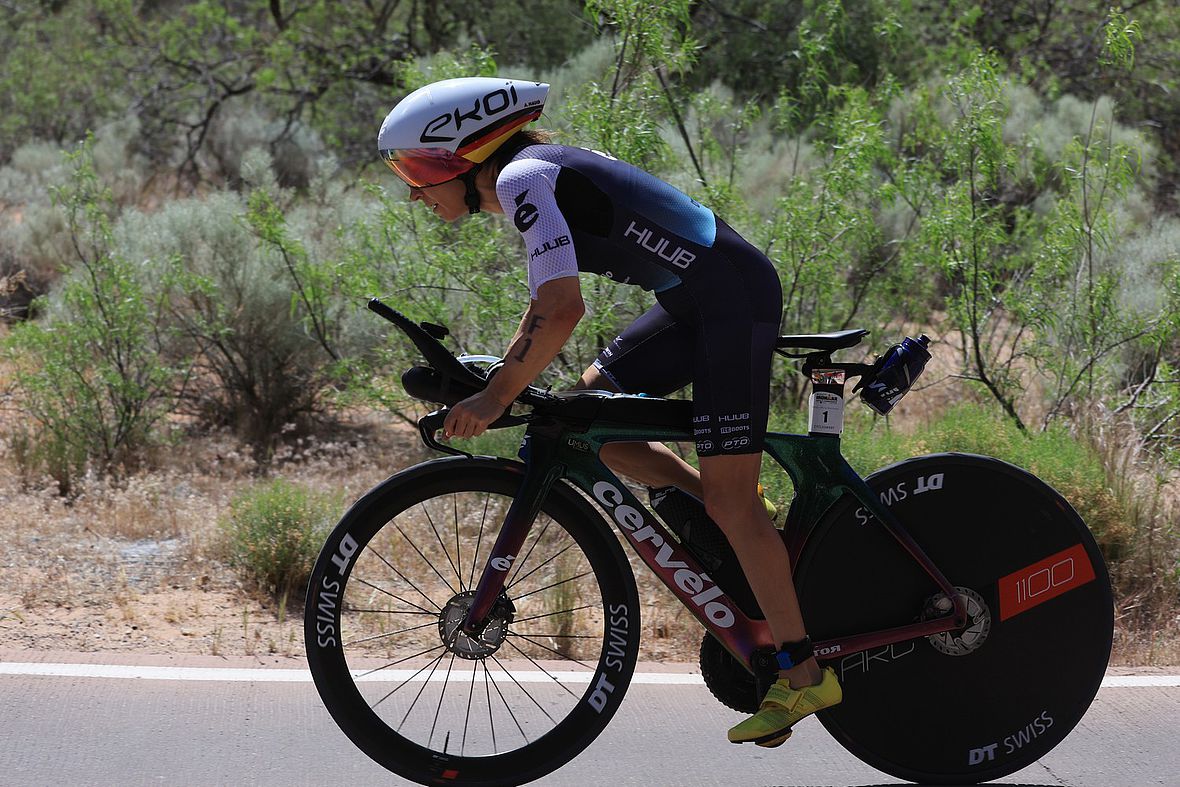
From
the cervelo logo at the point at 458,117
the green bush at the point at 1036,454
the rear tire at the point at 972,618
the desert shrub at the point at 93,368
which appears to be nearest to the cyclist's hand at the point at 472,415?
the cervelo logo at the point at 458,117

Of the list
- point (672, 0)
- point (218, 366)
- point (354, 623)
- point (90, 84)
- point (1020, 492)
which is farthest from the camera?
point (90, 84)

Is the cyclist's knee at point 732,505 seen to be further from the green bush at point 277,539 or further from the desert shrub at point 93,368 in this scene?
the desert shrub at point 93,368

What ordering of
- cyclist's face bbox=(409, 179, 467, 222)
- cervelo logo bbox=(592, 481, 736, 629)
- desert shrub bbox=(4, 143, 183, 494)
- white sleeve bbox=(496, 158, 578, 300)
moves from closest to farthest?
white sleeve bbox=(496, 158, 578, 300)
cyclist's face bbox=(409, 179, 467, 222)
cervelo logo bbox=(592, 481, 736, 629)
desert shrub bbox=(4, 143, 183, 494)

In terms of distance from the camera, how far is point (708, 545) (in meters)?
3.71

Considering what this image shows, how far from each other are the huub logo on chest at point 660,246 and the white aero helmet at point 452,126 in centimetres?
42

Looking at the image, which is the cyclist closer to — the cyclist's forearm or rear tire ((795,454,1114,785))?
the cyclist's forearm

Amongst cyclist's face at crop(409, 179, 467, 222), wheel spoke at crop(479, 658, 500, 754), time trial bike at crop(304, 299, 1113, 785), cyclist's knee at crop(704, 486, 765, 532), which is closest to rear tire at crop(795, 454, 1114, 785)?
time trial bike at crop(304, 299, 1113, 785)

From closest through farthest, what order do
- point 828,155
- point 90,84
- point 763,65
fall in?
point 828,155, point 763,65, point 90,84

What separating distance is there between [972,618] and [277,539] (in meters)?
3.11

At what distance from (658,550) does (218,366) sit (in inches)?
240

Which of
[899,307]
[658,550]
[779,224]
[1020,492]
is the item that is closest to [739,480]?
[658,550]

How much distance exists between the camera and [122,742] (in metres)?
3.93

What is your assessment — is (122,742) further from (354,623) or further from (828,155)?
(828,155)

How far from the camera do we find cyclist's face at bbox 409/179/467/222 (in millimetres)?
3482
